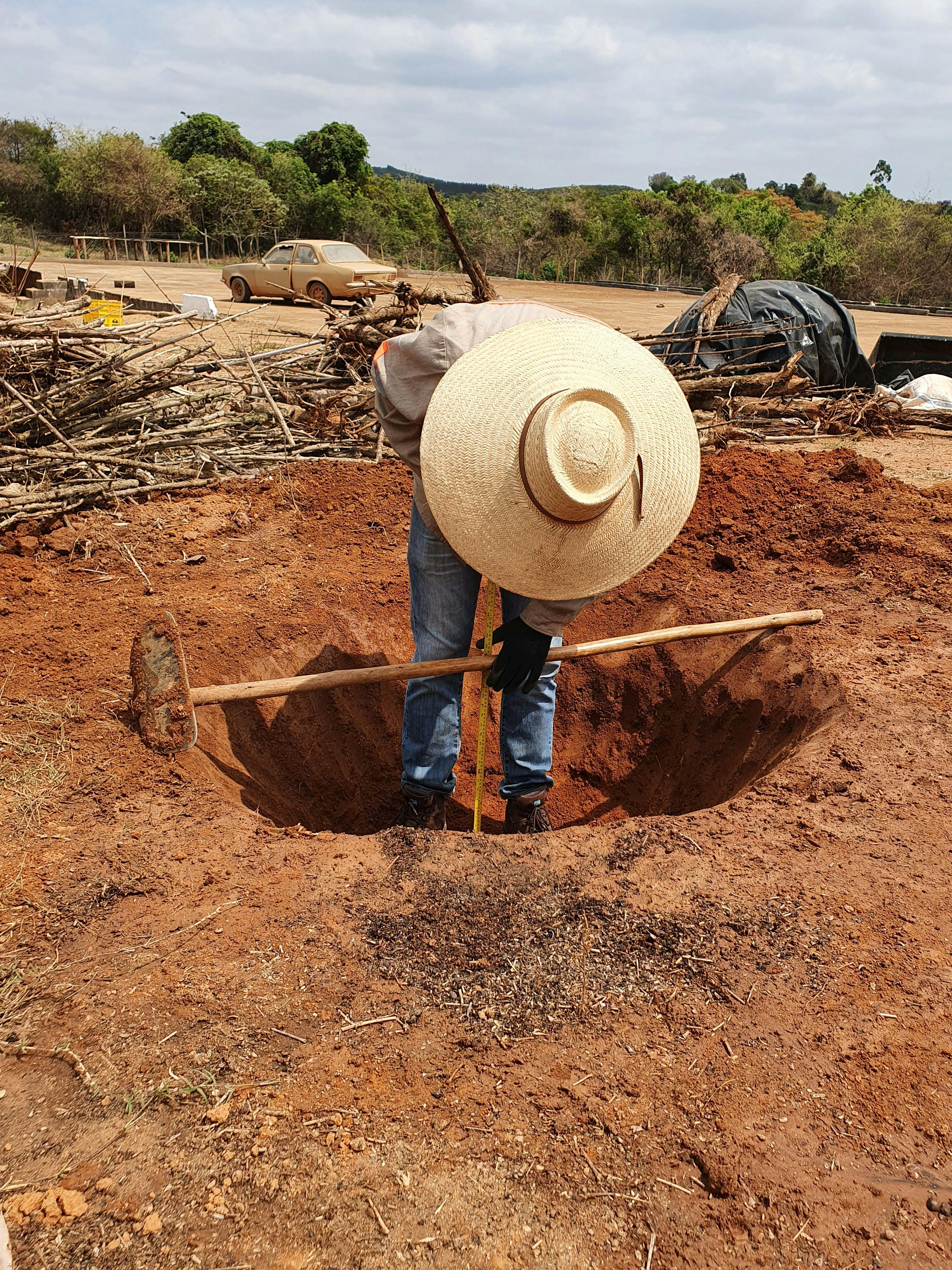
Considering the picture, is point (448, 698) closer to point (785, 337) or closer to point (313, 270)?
point (785, 337)

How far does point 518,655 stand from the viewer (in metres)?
2.82

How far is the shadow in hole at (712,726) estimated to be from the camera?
11.7 ft

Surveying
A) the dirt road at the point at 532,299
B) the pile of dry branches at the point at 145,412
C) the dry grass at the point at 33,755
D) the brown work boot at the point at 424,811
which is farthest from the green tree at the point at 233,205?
the brown work boot at the point at 424,811

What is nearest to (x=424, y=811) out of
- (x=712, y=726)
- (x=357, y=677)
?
(x=357, y=677)

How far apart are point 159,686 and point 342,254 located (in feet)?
52.1

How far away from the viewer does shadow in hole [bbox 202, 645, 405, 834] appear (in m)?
3.74

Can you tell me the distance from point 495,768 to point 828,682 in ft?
5.44

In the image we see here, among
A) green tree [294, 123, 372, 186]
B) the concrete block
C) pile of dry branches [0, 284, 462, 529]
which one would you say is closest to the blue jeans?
pile of dry branches [0, 284, 462, 529]

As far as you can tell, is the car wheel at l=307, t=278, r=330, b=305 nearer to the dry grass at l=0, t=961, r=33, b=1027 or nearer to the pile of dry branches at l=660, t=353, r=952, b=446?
the pile of dry branches at l=660, t=353, r=952, b=446

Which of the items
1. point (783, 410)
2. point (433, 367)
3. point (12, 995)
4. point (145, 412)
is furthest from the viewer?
point (783, 410)

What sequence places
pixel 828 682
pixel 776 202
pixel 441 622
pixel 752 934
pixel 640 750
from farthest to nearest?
pixel 776 202 → pixel 640 750 → pixel 828 682 → pixel 441 622 → pixel 752 934

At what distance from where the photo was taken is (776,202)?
57.2 meters

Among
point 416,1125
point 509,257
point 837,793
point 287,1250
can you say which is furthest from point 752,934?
point 509,257

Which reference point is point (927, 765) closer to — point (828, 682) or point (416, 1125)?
point (828, 682)
